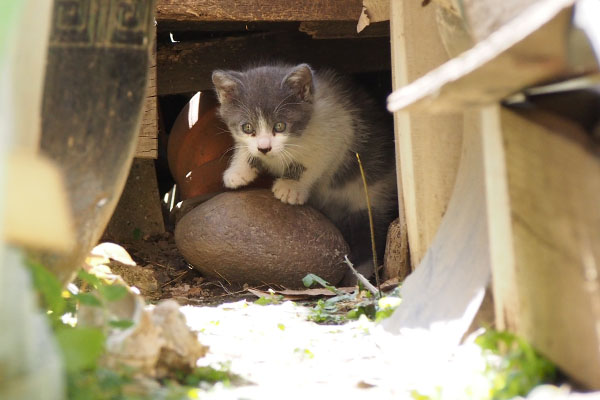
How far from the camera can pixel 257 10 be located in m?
4.21

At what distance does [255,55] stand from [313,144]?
120 cm

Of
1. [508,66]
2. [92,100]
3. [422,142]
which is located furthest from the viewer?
[422,142]

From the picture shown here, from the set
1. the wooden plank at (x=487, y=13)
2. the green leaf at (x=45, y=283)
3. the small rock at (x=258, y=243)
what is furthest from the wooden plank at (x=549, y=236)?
the small rock at (x=258, y=243)

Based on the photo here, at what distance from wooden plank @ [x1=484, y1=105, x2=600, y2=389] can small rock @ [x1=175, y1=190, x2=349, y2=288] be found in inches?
102

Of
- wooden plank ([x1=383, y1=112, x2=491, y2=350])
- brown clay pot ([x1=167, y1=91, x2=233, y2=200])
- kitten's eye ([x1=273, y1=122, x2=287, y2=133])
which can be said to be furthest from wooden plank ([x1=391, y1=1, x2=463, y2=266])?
brown clay pot ([x1=167, y1=91, x2=233, y2=200])

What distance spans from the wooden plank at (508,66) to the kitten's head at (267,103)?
287 centimetres

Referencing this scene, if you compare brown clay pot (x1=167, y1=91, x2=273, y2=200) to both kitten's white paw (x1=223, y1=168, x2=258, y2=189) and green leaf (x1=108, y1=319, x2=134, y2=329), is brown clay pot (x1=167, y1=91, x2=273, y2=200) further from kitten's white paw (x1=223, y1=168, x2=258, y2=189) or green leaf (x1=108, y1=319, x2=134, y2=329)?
green leaf (x1=108, y1=319, x2=134, y2=329)

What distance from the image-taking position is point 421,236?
10.3 feet

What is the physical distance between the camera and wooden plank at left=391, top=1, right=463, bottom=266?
3043 millimetres

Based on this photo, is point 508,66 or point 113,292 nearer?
point 508,66

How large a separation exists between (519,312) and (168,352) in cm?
97

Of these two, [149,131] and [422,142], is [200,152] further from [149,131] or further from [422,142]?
[422,142]

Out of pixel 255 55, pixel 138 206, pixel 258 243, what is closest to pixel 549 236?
pixel 258 243

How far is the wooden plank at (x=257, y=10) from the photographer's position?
4113 mm
